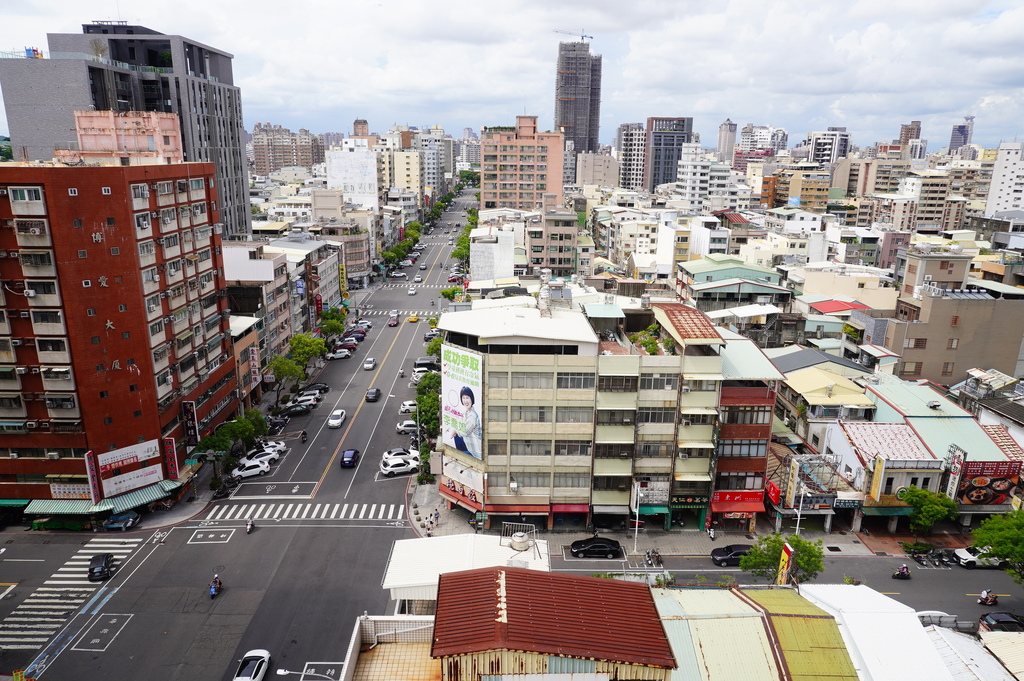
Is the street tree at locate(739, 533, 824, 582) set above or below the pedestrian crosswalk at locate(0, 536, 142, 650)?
above

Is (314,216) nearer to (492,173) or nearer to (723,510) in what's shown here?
(492,173)

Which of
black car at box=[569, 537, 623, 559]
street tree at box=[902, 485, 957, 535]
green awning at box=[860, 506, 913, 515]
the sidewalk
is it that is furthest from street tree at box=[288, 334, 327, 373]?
street tree at box=[902, 485, 957, 535]

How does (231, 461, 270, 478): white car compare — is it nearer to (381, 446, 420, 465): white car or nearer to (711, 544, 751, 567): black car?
(381, 446, 420, 465): white car

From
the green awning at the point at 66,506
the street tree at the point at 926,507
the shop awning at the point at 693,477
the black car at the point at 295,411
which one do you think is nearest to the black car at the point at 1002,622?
the street tree at the point at 926,507

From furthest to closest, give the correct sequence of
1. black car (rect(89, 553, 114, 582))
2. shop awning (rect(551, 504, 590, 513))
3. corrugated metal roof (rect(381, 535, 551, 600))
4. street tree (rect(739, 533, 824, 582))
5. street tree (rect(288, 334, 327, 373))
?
street tree (rect(288, 334, 327, 373)), shop awning (rect(551, 504, 590, 513)), black car (rect(89, 553, 114, 582)), street tree (rect(739, 533, 824, 582)), corrugated metal roof (rect(381, 535, 551, 600))

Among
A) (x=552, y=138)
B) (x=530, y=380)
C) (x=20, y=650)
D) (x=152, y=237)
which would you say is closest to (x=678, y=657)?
(x=530, y=380)

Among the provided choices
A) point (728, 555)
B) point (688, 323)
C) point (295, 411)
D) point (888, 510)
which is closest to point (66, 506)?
point (295, 411)
